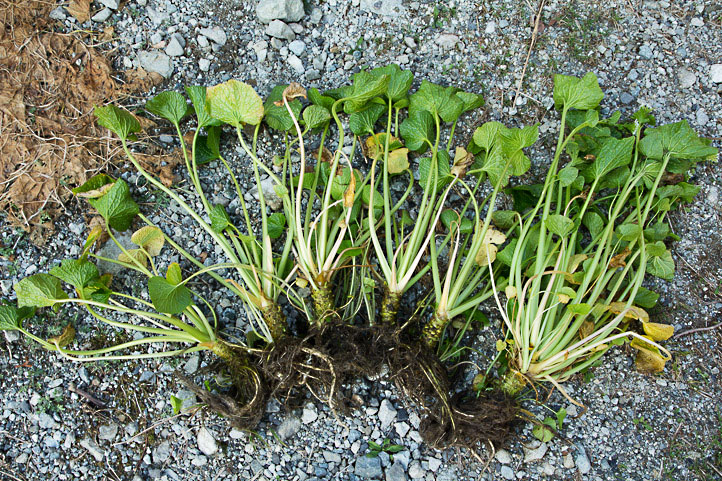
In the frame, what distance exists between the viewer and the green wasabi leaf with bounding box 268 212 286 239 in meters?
1.60

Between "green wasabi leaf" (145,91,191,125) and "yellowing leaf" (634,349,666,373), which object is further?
"green wasabi leaf" (145,91,191,125)

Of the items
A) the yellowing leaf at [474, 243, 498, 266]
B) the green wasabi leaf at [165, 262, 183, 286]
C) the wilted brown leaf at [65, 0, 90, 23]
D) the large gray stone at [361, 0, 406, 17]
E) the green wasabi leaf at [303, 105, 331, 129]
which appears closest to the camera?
the green wasabi leaf at [165, 262, 183, 286]

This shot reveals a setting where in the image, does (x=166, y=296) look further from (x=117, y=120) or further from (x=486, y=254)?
(x=486, y=254)

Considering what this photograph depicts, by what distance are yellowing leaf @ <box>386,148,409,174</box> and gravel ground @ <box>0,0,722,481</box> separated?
1.01 ft

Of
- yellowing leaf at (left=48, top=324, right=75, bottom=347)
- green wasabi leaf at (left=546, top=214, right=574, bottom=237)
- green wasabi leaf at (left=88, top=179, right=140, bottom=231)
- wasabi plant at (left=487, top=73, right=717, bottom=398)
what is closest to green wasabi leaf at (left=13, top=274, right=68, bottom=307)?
yellowing leaf at (left=48, top=324, right=75, bottom=347)

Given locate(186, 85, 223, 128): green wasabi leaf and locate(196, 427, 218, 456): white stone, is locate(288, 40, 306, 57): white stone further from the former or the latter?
locate(196, 427, 218, 456): white stone

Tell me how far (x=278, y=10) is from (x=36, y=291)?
119cm

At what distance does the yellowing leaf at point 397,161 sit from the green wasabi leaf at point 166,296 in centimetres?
71

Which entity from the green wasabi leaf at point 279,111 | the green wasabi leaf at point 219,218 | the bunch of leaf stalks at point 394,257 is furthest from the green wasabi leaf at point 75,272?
the green wasabi leaf at point 279,111

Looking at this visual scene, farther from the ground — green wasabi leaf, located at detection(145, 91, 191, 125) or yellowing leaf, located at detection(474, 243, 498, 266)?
green wasabi leaf, located at detection(145, 91, 191, 125)

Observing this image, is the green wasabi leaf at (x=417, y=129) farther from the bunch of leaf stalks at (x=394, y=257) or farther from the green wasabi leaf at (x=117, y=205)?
the green wasabi leaf at (x=117, y=205)

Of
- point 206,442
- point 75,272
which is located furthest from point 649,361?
point 75,272

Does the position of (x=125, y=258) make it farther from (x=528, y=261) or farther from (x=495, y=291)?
(x=528, y=261)

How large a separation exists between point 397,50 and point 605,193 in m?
0.88
